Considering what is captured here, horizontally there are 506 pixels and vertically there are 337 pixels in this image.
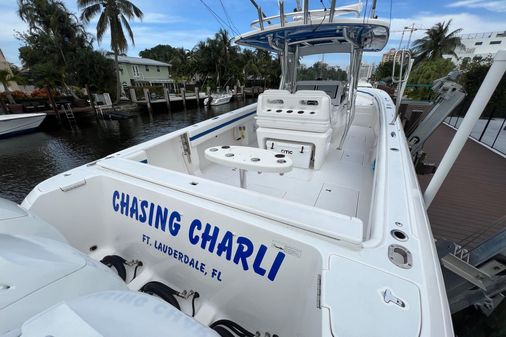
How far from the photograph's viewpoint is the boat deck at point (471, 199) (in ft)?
9.11

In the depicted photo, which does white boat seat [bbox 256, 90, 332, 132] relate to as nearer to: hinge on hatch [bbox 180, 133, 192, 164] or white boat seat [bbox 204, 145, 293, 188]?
hinge on hatch [bbox 180, 133, 192, 164]

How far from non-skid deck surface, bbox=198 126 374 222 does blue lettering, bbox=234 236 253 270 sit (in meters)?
1.29

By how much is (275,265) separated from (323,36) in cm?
326

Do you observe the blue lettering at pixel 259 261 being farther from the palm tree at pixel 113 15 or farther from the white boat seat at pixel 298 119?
the palm tree at pixel 113 15

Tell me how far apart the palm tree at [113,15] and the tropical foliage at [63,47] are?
1955 millimetres

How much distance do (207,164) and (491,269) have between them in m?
2.72

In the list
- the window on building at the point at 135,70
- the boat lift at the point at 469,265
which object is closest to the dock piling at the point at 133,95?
the window on building at the point at 135,70

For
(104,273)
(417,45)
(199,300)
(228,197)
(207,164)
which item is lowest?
(199,300)

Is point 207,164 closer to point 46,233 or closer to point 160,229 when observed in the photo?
point 160,229

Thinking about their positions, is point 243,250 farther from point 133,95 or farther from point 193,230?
point 133,95

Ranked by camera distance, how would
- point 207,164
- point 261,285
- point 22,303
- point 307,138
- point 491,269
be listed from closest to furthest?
point 22,303 < point 261,285 < point 491,269 < point 307,138 < point 207,164

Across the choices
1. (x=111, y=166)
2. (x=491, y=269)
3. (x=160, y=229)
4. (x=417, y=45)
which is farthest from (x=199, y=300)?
(x=417, y=45)

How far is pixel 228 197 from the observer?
113cm

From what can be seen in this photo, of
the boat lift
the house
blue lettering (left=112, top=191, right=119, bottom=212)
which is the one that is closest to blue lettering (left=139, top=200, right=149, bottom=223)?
blue lettering (left=112, top=191, right=119, bottom=212)
